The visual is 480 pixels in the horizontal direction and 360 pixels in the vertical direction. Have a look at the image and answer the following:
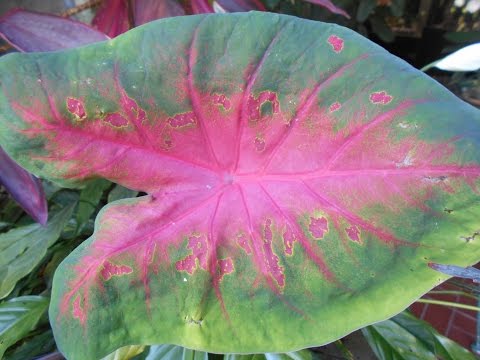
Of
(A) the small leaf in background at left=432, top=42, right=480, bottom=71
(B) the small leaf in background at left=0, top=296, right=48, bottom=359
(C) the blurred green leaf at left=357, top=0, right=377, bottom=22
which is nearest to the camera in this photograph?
(A) the small leaf in background at left=432, top=42, right=480, bottom=71

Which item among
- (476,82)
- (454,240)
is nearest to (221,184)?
(454,240)

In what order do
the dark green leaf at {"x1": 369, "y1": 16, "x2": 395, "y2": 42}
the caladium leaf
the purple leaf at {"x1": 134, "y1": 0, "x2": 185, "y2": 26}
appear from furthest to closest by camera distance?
the dark green leaf at {"x1": 369, "y1": 16, "x2": 395, "y2": 42}
the purple leaf at {"x1": 134, "y1": 0, "x2": 185, "y2": 26}
the caladium leaf

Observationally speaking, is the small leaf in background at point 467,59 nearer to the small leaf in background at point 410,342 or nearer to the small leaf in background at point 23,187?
the small leaf in background at point 410,342

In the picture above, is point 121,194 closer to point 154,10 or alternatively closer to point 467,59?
point 154,10

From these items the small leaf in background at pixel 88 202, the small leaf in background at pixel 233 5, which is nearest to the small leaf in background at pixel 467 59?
the small leaf in background at pixel 233 5

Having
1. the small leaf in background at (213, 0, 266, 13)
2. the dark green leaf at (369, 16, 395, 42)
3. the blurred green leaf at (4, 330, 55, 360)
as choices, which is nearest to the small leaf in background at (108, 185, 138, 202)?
the blurred green leaf at (4, 330, 55, 360)

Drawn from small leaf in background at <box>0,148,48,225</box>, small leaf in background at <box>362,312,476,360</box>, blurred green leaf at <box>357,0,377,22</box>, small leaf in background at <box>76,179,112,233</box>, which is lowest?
small leaf in background at <box>362,312,476,360</box>

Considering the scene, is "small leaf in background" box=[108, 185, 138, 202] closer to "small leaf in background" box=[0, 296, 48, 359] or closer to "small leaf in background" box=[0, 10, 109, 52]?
"small leaf in background" box=[0, 296, 48, 359]
